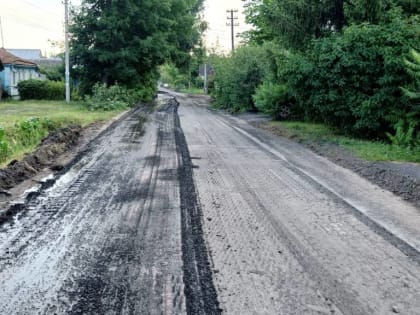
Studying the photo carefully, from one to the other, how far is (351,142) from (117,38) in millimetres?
22310

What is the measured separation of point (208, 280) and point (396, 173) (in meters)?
5.92

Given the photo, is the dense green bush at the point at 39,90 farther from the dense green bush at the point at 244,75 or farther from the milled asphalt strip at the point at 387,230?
the milled asphalt strip at the point at 387,230

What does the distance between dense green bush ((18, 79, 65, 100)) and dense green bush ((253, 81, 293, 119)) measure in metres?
22.2

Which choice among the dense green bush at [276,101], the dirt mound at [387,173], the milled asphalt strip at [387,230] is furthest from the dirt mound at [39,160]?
the dense green bush at [276,101]

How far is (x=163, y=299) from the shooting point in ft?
12.0

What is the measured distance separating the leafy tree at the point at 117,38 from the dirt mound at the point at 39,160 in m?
19.2

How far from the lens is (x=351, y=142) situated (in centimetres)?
1288

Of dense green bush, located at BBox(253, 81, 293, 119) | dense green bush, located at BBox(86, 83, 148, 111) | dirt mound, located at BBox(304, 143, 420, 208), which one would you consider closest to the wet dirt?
dirt mound, located at BBox(304, 143, 420, 208)

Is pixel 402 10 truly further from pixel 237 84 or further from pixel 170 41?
pixel 170 41

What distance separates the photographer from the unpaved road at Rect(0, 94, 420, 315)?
3.70m

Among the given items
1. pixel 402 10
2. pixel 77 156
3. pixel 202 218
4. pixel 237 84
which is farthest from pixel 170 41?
pixel 202 218

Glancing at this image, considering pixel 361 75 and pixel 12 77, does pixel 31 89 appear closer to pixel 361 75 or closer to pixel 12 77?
pixel 12 77

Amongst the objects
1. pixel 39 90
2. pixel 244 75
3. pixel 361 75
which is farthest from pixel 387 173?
pixel 39 90

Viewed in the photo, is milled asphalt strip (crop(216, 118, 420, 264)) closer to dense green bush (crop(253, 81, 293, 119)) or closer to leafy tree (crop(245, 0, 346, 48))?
leafy tree (crop(245, 0, 346, 48))
